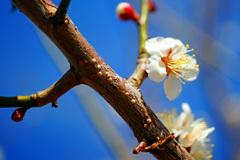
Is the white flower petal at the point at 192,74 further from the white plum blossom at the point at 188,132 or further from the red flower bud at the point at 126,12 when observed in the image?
the red flower bud at the point at 126,12

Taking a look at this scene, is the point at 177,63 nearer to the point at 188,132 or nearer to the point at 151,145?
the point at 188,132

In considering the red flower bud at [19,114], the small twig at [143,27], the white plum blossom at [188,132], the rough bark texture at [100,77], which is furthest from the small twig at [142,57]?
the red flower bud at [19,114]

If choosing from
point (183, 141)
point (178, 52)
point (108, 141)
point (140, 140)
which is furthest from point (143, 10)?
point (108, 141)

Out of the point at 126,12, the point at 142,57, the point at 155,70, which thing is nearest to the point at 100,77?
the point at 155,70

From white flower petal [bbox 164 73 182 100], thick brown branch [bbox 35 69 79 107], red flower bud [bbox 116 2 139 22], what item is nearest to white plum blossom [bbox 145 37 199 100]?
white flower petal [bbox 164 73 182 100]

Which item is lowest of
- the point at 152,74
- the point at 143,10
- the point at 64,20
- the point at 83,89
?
the point at 152,74

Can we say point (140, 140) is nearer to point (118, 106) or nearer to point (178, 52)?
point (118, 106)

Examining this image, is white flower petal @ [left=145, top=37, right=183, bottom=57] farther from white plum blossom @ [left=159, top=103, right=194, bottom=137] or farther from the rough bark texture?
white plum blossom @ [left=159, top=103, right=194, bottom=137]
